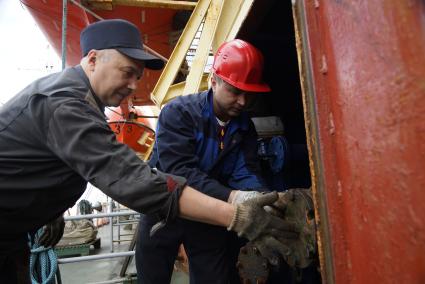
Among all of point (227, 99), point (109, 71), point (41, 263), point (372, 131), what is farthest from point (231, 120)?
point (41, 263)

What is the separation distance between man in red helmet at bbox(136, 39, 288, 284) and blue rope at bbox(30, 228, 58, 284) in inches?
34.0

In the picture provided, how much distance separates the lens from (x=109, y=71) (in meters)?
1.64

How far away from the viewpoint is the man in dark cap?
1.30m

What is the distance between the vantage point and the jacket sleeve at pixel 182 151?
1.94 metres

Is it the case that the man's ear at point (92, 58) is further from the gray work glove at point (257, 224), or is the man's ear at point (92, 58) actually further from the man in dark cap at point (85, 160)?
the gray work glove at point (257, 224)

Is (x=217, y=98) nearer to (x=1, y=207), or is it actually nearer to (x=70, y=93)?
(x=70, y=93)

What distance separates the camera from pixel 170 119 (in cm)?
208

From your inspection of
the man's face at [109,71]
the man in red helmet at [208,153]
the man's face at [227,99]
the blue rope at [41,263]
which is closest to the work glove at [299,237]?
the man in red helmet at [208,153]

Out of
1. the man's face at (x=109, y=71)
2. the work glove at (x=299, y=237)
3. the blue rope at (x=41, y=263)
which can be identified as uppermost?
the man's face at (x=109, y=71)

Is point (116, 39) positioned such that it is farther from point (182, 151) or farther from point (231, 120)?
point (231, 120)

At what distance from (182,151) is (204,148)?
186 millimetres

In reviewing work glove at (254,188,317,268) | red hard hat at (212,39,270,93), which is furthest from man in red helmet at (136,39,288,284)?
work glove at (254,188,317,268)

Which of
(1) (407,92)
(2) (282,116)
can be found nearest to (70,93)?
(1) (407,92)

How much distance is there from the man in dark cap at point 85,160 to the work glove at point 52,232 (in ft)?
1.79
